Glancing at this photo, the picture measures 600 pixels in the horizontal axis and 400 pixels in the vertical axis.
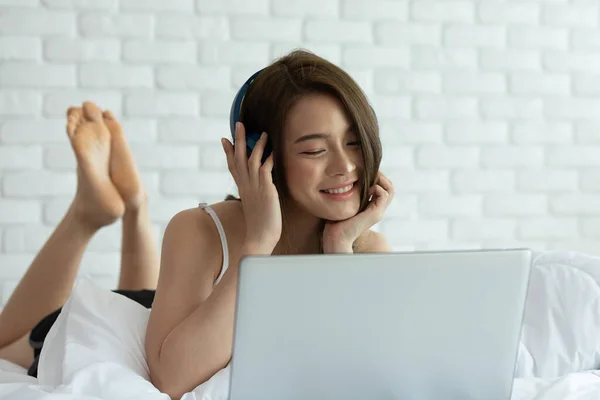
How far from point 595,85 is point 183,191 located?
64.5 inches

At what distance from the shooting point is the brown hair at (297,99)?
1524mm

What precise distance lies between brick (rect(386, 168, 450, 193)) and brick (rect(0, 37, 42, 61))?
1283 mm

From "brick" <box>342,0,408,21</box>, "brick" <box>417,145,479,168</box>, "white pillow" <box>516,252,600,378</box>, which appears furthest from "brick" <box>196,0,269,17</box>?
"white pillow" <box>516,252,600,378</box>

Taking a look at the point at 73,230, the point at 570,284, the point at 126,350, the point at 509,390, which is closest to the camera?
the point at 509,390

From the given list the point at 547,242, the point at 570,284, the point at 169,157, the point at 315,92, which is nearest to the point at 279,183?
the point at 315,92

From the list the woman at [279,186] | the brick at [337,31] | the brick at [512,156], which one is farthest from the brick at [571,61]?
the woman at [279,186]

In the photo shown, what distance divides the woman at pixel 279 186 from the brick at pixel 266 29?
121cm

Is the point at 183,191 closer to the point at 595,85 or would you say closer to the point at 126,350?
the point at 126,350

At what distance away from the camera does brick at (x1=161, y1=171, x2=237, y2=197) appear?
Result: 2.75 metres

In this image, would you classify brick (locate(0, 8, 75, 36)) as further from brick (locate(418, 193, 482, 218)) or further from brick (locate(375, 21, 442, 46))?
brick (locate(418, 193, 482, 218))

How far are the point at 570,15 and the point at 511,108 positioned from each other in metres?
0.43

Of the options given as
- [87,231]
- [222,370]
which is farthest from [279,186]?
[87,231]

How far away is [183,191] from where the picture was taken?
277cm

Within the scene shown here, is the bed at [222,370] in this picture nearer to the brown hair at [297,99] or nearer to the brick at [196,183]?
the brown hair at [297,99]
